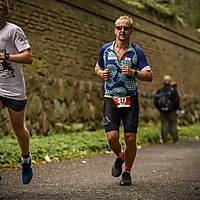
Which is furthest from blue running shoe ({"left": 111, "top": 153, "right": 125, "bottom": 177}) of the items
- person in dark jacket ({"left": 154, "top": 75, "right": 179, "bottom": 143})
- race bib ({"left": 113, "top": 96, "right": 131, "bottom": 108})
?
person in dark jacket ({"left": 154, "top": 75, "right": 179, "bottom": 143})

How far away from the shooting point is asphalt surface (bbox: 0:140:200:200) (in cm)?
423

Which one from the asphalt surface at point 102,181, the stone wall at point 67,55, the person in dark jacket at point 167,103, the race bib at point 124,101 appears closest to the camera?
the asphalt surface at point 102,181

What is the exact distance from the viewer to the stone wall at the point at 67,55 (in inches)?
391

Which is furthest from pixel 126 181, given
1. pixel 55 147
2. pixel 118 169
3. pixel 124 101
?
pixel 55 147

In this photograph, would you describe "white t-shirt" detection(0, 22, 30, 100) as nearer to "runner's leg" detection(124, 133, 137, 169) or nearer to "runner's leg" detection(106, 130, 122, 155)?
"runner's leg" detection(106, 130, 122, 155)

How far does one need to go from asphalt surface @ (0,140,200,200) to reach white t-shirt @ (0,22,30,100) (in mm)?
1037

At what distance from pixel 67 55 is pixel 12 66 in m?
6.99

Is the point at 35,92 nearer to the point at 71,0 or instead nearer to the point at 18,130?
the point at 71,0

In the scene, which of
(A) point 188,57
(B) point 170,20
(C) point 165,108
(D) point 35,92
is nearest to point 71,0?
(D) point 35,92

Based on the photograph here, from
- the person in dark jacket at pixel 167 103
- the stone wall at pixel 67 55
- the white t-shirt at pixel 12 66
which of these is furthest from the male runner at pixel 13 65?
the person in dark jacket at pixel 167 103

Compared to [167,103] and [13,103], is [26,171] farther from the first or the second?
[167,103]

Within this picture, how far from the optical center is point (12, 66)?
14.0ft

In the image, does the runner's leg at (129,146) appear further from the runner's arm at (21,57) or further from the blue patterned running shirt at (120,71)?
the runner's arm at (21,57)

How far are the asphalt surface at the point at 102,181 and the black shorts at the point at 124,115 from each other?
2.19ft
